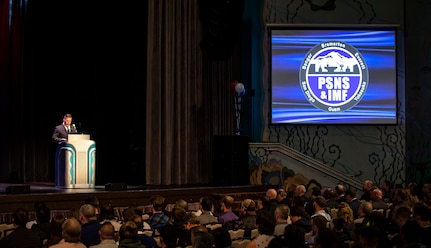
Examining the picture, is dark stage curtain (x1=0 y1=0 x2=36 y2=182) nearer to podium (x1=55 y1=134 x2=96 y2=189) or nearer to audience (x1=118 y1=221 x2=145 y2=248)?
podium (x1=55 y1=134 x2=96 y2=189)

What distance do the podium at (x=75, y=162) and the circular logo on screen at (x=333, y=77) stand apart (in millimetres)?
4971

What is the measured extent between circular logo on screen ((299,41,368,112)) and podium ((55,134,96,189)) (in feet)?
16.3

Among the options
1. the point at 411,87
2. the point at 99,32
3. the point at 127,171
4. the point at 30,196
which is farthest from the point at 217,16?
the point at 30,196

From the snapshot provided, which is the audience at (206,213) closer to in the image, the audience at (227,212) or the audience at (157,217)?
the audience at (227,212)

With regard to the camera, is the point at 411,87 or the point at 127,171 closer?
the point at 127,171

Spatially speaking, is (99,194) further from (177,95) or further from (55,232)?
(55,232)

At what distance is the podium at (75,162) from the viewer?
398 inches

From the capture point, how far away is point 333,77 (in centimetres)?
1377

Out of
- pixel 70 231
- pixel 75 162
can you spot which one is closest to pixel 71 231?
pixel 70 231

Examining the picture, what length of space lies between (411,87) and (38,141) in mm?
7101

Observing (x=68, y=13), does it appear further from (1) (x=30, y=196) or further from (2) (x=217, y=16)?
(1) (x=30, y=196)

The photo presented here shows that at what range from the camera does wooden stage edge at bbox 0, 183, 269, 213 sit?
344 inches

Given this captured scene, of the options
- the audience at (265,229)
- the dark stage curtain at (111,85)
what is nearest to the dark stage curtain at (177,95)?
the dark stage curtain at (111,85)

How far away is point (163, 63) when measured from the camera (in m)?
12.6
